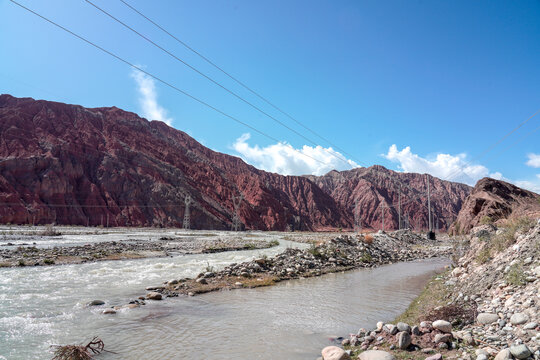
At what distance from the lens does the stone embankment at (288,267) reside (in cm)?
1311

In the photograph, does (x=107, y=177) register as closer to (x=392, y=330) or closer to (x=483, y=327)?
(x=392, y=330)

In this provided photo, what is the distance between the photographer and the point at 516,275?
7082 millimetres

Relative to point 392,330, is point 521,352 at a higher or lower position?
higher

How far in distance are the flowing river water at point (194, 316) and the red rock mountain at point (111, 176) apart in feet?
279

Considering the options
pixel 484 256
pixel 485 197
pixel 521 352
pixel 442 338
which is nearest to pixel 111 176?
pixel 485 197

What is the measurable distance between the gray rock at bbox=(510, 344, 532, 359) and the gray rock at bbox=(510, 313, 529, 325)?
1051mm

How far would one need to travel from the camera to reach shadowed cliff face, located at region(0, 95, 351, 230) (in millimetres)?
90625

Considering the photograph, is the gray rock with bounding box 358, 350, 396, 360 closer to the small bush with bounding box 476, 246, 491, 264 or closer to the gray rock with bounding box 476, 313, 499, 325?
the gray rock with bounding box 476, 313, 499, 325

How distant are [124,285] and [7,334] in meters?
6.13

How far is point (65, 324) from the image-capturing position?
8.54 meters

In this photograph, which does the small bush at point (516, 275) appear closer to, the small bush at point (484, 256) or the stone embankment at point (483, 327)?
the stone embankment at point (483, 327)

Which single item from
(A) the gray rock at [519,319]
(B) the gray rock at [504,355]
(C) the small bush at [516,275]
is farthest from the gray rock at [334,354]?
(C) the small bush at [516,275]

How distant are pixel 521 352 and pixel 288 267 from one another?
13363mm

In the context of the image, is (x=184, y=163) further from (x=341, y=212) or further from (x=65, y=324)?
(x=65, y=324)
